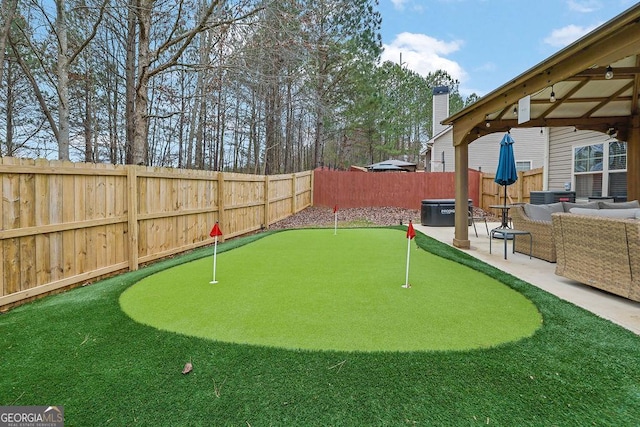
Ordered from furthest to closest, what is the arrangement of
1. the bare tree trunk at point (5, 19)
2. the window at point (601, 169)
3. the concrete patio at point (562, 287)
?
the window at point (601, 169) → the bare tree trunk at point (5, 19) → the concrete patio at point (562, 287)

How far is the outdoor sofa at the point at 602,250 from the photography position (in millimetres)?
3322

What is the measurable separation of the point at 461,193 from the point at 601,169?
4.68 m

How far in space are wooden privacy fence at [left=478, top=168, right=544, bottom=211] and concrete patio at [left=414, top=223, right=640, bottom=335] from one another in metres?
5.45

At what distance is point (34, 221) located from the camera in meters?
3.64

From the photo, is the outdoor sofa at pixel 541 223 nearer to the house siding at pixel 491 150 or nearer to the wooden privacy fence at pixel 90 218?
the wooden privacy fence at pixel 90 218

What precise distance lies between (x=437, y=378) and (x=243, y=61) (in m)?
8.23

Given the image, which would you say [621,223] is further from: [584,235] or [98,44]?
[98,44]

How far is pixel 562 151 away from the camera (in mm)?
9562

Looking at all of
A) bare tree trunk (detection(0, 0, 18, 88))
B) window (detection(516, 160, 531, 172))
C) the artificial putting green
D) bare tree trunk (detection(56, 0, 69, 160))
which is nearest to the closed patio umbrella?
the artificial putting green

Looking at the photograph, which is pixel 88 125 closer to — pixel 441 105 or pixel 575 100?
pixel 575 100

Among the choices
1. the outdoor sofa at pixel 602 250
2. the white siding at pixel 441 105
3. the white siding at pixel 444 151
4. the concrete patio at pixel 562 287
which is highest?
the white siding at pixel 441 105

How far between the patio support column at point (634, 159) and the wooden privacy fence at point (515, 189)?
13.1 feet

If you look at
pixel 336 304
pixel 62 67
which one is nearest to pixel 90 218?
pixel 336 304

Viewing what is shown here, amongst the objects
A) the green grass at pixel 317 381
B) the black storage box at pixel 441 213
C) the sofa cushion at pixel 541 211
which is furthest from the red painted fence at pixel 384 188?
the green grass at pixel 317 381
